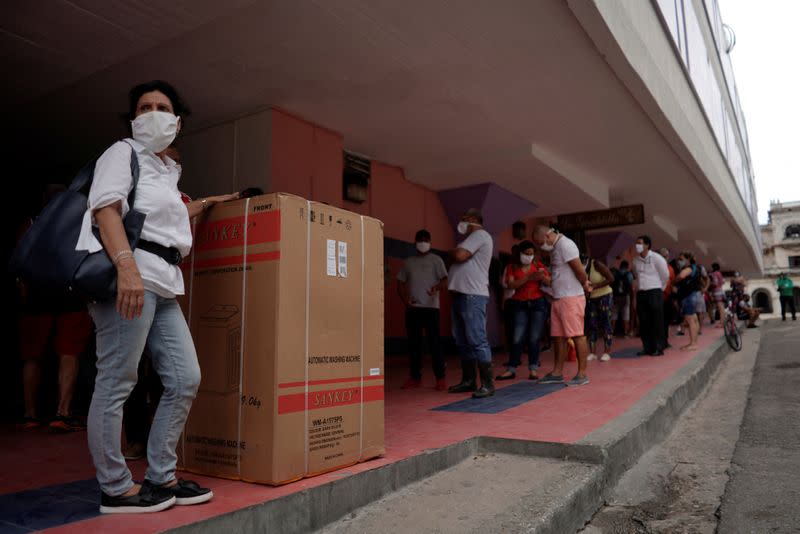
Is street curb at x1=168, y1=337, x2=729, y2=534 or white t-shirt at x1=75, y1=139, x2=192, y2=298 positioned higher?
white t-shirt at x1=75, y1=139, x2=192, y2=298

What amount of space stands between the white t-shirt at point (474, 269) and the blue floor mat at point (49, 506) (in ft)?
11.0

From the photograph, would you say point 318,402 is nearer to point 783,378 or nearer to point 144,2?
point 144,2

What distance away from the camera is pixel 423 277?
5984 millimetres

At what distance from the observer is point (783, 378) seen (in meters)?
6.80

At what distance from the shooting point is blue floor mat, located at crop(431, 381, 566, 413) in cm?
445

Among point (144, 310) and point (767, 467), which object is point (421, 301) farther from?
point (144, 310)

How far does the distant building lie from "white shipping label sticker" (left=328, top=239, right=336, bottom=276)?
209 feet

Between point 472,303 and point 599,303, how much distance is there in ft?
11.6

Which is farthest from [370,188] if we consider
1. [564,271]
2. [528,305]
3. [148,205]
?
[148,205]

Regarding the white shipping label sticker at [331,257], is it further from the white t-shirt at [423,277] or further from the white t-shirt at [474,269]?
the white t-shirt at [423,277]

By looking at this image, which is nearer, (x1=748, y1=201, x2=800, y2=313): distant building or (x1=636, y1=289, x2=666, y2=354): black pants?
(x1=636, y1=289, x2=666, y2=354): black pants

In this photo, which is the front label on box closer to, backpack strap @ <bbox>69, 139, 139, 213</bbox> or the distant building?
backpack strap @ <bbox>69, 139, 139, 213</bbox>

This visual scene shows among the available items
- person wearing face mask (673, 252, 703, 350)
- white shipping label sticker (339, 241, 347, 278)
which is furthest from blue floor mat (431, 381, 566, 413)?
person wearing face mask (673, 252, 703, 350)

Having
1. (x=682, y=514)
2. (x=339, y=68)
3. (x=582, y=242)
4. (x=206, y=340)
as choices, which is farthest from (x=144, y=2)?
(x=582, y=242)
